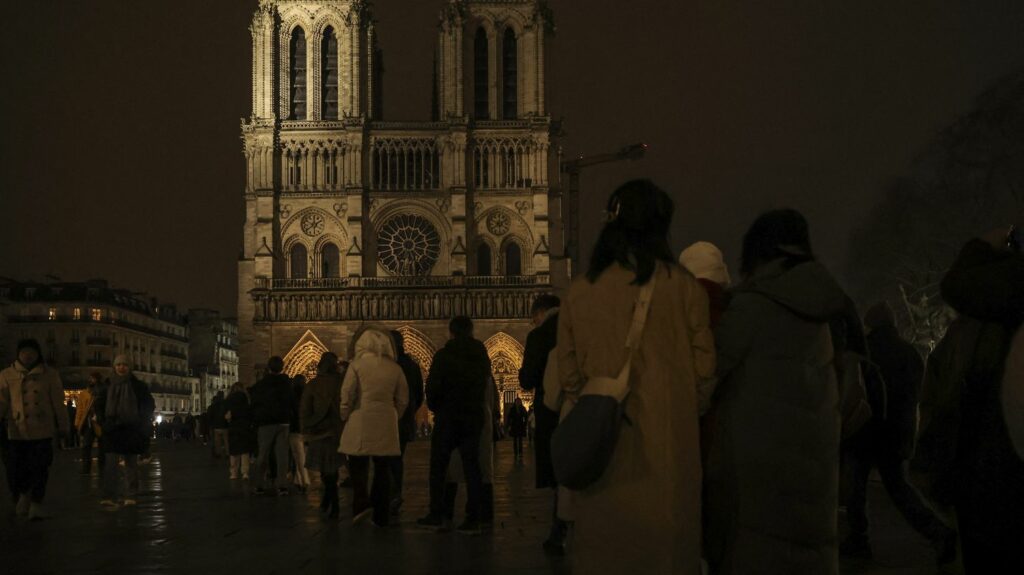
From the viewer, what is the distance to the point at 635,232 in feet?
15.4

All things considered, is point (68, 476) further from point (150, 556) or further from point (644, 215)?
point (644, 215)

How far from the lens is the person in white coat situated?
10.4m

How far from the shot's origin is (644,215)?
15.3 ft

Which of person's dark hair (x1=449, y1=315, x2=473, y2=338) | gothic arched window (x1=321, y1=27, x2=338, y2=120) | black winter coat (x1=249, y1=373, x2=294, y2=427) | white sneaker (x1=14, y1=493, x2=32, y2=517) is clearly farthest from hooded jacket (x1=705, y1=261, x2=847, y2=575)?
gothic arched window (x1=321, y1=27, x2=338, y2=120)

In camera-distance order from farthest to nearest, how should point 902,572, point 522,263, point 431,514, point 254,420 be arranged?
point 522,263
point 254,420
point 431,514
point 902,572

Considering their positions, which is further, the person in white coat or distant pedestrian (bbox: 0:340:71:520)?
distant pedestrian (bbox: 0:340:71:520)

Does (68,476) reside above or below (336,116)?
below

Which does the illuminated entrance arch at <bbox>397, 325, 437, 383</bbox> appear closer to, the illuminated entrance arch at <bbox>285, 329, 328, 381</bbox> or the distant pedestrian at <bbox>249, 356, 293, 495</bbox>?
the illuminated entrance arch at <bbox>285, 329, 328, 381</bbox>

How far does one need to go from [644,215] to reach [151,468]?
19.8 metres

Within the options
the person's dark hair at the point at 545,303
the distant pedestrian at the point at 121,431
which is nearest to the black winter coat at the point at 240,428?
the distant pedestrian at the point at 121,431

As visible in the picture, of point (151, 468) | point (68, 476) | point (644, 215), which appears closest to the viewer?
point (644, 215)

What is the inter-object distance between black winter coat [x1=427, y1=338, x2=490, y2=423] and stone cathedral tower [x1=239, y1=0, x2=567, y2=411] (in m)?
43.3

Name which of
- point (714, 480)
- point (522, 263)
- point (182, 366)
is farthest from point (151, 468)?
point (182, 366)

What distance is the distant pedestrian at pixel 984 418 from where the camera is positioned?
3988mm
